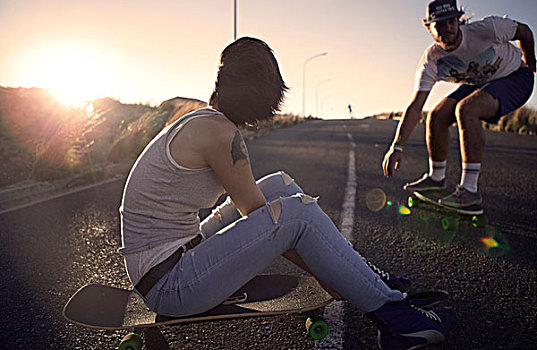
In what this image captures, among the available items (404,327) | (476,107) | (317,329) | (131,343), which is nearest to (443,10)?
(476,107)

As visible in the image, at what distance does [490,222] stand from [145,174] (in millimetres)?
3093

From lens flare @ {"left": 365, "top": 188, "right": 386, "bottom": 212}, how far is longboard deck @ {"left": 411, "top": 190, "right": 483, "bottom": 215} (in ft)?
1.25

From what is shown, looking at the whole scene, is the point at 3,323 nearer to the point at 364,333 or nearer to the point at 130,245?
the point at 130,245

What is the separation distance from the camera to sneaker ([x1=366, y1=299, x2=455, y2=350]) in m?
1.67

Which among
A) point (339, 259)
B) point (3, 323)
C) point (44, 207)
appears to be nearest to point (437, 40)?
point (339, 259)

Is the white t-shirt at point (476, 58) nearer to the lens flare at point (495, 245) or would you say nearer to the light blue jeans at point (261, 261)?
the lens flare at point (495, 245)

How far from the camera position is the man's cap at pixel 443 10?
3377 millimetres

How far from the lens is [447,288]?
2.27 meters

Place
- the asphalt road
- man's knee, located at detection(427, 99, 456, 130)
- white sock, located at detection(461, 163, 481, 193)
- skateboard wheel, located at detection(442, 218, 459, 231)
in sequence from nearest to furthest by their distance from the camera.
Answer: the asphalt road → skateboard wheel, located at detection(442, 218, 459, 231) → white sock, located at detection(461, 163, 481, 193) → man's knee, located at detection(427, 99, 456, 130)

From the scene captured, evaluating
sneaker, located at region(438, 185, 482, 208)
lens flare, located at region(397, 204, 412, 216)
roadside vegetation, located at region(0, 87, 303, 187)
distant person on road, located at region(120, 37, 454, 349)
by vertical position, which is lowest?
roadside vegetation, located at region(0, 87, 303, 187)

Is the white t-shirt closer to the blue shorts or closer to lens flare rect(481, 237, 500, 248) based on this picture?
the blue shorts

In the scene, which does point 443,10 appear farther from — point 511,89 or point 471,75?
point 511,89

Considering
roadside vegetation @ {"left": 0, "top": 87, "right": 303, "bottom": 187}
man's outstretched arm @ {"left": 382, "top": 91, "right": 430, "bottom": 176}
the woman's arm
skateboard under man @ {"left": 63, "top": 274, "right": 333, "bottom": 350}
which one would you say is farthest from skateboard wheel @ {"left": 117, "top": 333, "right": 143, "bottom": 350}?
man's outstretched arm @ {"left": 382, "top": 91, "right": 430, "bottom": 176}

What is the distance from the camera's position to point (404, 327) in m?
1.66
